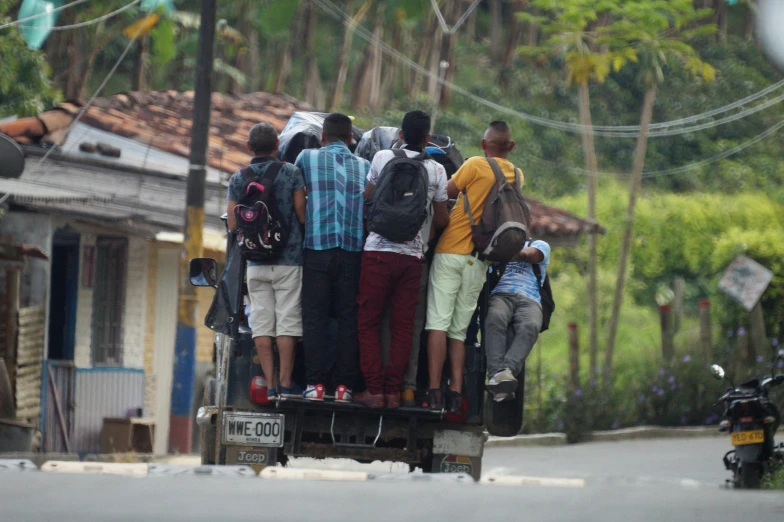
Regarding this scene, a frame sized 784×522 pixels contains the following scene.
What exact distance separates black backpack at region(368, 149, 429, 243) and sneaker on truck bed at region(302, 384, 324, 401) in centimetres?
92

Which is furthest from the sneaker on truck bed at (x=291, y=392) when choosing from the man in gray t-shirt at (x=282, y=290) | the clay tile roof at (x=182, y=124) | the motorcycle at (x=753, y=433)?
the clay tile roof at (x=182, y=124)

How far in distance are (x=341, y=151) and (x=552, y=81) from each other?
3250 centimetres

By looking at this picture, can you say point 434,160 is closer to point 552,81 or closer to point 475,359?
point 475,359

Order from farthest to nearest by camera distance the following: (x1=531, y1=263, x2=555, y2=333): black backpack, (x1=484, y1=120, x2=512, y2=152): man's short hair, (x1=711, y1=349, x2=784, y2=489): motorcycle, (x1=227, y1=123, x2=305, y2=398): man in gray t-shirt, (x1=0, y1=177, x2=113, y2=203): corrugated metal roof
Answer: (x1=0, y1=177, x2=113, y2=203): corrugated metal roof < (x1=711, y1=349, x2=784, y2=489): motorcycle < (x1=531, y1=263, x2=555, y2=333): black backpack < (x1=484, y1=120, x2=512, y2=152): man's short hair < (x1=227, y1=123, x2=305, y2=398): man in gray t-shirt

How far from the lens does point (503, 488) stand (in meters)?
5.25

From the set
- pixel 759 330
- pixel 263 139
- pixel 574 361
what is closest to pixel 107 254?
pixel 574 361

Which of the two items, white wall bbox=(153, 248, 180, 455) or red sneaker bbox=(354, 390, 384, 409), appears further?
white wall bbox=(153, 248, 180, 455)

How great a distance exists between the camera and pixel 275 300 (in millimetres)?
7949

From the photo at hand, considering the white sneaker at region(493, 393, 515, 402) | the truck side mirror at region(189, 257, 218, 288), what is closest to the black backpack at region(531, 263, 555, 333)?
the white sneaker at region(493, 393, 515, 402)

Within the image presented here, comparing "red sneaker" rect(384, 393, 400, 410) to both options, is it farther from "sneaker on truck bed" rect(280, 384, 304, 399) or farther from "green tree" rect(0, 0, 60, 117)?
"green tree" rect(0, 0, 60, 117)

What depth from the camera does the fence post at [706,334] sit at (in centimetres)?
1844

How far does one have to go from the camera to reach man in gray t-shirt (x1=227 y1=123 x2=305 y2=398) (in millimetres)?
7855

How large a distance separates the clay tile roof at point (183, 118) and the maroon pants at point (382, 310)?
10020mm

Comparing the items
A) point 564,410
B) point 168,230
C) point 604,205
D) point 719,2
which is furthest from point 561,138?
point 168,230
